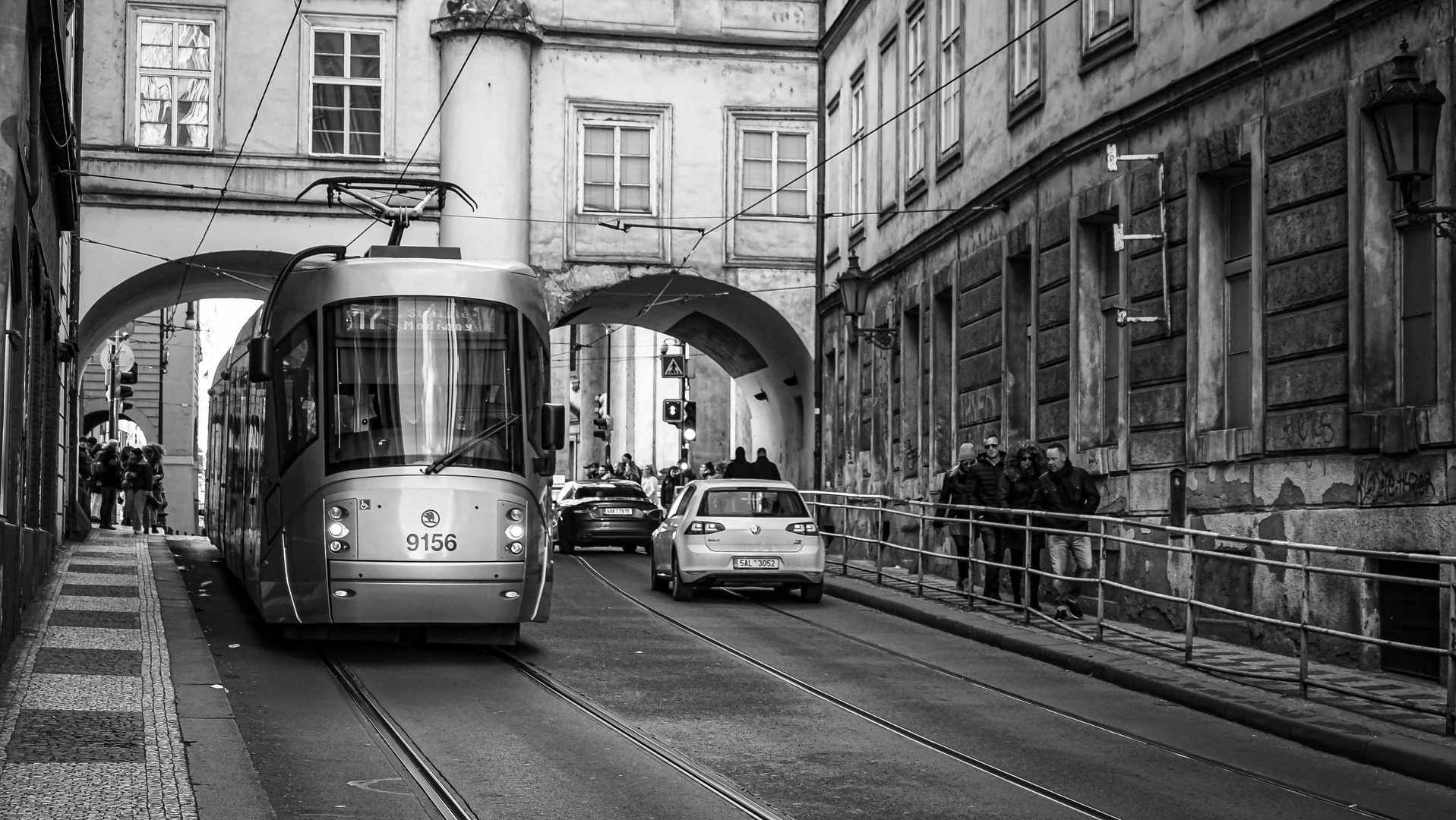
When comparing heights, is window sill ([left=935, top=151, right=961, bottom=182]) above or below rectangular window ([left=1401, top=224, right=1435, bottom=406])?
above

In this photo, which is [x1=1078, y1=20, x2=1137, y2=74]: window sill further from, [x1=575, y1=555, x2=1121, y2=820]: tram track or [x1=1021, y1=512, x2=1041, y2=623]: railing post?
[x1=575, y1=555, x2=1121, y2=820]: tram track

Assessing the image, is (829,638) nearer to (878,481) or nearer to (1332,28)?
(1332,28)

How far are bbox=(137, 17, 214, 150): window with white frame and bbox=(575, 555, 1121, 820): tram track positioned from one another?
18353 mm

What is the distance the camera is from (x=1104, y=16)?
2030cm

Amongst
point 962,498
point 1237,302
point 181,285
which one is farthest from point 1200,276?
point 181,285

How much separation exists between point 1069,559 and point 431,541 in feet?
22.0

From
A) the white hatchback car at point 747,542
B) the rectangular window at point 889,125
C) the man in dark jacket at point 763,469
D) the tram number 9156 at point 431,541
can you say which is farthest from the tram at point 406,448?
the rectangular window at point 889,125

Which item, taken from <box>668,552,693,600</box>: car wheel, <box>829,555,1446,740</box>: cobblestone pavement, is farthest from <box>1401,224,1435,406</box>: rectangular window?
<box>668,552,693,600</box>: car wheel

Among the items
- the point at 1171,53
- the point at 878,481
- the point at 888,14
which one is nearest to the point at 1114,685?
the point at 1171,53

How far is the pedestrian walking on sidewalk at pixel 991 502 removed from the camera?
1952 centimetres

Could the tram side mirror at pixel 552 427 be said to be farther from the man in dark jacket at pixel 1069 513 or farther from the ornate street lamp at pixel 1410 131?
the ornate street lamp at pixel 1410 131

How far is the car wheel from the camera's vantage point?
2139 centimetres

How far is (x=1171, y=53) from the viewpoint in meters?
18.2

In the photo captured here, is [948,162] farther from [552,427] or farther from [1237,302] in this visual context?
[552,427]
